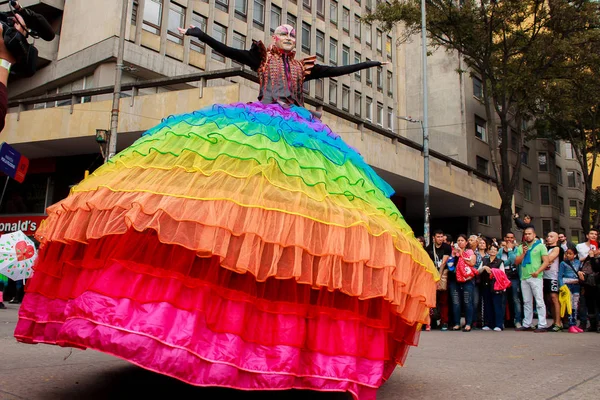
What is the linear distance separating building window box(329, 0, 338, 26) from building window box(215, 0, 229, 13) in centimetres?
904

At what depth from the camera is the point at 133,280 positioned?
2.90 meters

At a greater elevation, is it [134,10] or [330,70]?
[134,10]

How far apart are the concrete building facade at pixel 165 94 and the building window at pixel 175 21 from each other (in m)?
0.04

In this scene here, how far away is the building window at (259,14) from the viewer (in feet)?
95.8

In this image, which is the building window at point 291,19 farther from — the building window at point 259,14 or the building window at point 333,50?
the building window at point 333,50

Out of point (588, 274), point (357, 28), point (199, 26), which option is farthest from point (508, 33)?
point (357, 28)

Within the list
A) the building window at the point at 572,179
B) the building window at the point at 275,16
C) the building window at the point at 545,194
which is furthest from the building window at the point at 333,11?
the building window at the point at 572,179

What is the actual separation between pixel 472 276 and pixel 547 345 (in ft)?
8.39

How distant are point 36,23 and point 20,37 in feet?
1.32

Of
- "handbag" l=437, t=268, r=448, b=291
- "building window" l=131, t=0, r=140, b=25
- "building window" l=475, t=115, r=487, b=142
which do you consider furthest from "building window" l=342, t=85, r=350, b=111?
"handbag" l=437, t=268, r=448, b=291

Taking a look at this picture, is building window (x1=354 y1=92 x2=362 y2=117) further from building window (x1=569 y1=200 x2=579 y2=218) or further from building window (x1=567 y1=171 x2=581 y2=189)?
building window (x1=569 y1=200 x2=579 y2=218)

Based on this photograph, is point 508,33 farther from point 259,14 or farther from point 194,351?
point 194,351

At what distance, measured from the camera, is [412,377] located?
443 cm

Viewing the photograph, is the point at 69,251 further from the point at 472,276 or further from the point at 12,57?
the point at 472,276
